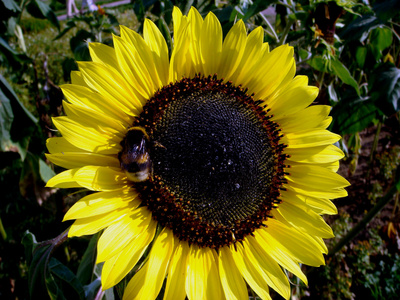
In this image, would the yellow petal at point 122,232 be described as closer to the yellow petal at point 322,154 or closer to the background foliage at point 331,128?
the background foliage at point 331,128

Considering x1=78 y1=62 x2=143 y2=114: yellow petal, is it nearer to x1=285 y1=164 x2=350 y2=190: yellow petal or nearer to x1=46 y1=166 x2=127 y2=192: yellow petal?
x1=46 y1=166 x2=127 y2=192: yellow petal

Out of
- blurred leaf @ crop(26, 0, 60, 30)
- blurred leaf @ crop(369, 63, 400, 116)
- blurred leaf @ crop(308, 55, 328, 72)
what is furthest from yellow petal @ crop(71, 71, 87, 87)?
blurred leaf @ crop(26, 0, 60, 30)

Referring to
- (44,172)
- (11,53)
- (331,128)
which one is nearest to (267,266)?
(331,128)

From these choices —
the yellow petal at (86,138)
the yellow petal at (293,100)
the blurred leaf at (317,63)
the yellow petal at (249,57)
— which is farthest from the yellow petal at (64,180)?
the blurred leaf at (317,63)

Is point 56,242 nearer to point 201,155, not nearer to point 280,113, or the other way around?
point 201,155

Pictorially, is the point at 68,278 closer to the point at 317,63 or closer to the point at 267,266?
the point at 267,266

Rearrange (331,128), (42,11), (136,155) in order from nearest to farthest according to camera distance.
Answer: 1. (136,155)
2. (331,128)
3. (42,11)

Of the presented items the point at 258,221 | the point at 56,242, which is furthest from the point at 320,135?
the point at 56,242
